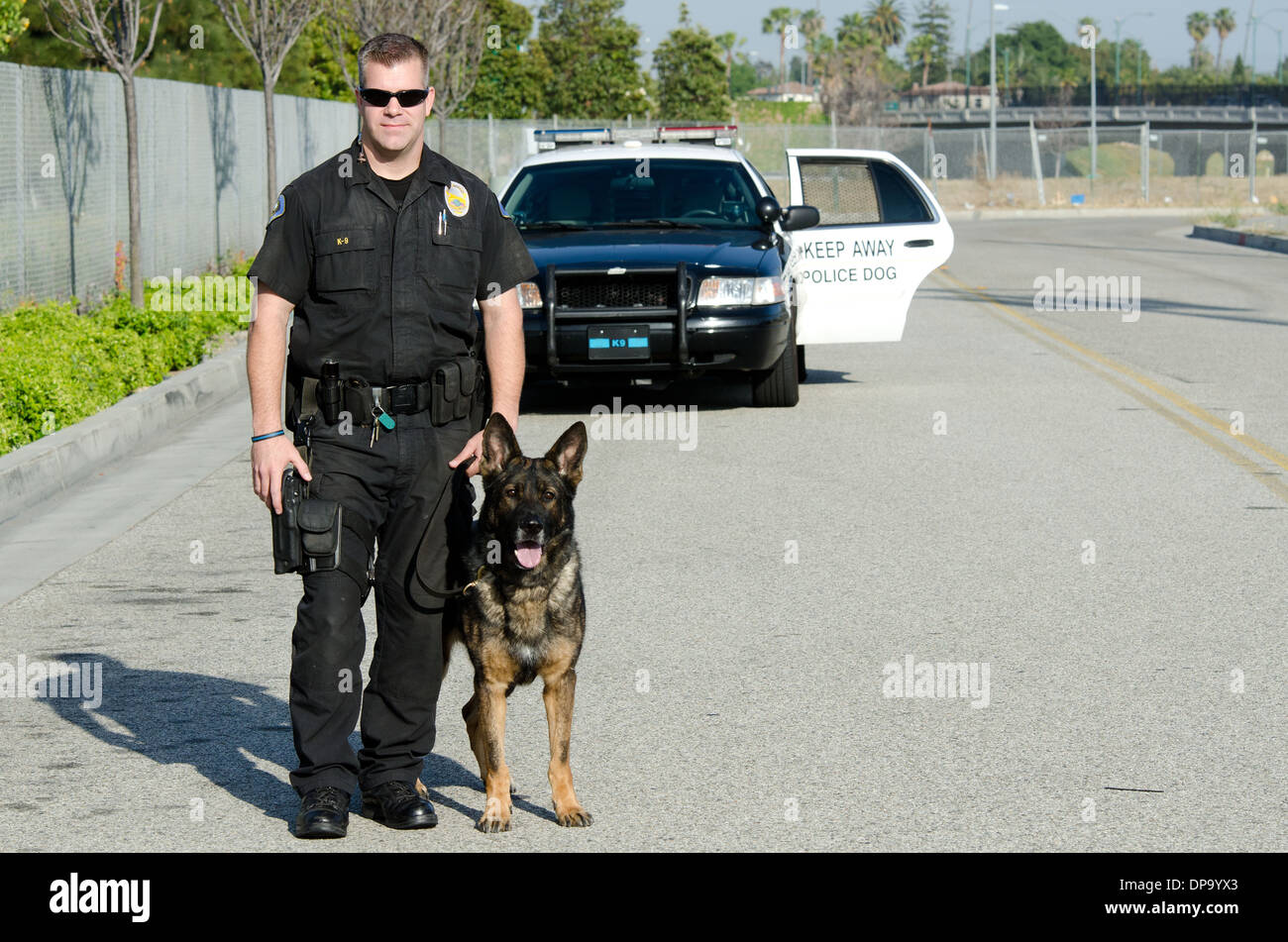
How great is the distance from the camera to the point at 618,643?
23.0 feet

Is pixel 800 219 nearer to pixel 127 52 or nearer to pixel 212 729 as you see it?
pixel 127 52

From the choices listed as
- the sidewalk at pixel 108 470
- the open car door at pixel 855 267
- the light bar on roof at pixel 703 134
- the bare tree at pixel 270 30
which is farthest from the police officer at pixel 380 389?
the bare tree at pixel 270 30

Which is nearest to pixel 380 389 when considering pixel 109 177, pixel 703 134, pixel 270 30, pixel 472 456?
pixel 472 456

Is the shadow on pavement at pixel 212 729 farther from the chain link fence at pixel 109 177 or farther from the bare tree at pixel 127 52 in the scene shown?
the bare tree at pixel 127 52

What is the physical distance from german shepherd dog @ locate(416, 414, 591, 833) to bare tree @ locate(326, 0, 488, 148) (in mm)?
22768

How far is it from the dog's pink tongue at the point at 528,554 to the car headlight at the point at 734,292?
8.04 metres

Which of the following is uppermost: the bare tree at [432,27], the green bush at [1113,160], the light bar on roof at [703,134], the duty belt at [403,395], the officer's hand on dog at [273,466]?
the green bush at [1113,160]

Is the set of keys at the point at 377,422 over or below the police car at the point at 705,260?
below

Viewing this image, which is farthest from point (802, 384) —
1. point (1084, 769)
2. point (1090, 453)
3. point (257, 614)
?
point (1084, 769)

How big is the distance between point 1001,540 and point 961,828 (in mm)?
4103

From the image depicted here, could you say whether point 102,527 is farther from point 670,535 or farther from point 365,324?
point 365,324

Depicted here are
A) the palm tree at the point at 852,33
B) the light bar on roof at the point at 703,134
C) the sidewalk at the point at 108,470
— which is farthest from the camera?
the palm tree at the point at 852,33

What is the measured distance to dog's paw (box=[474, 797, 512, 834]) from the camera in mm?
4941

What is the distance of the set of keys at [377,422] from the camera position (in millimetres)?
4930
